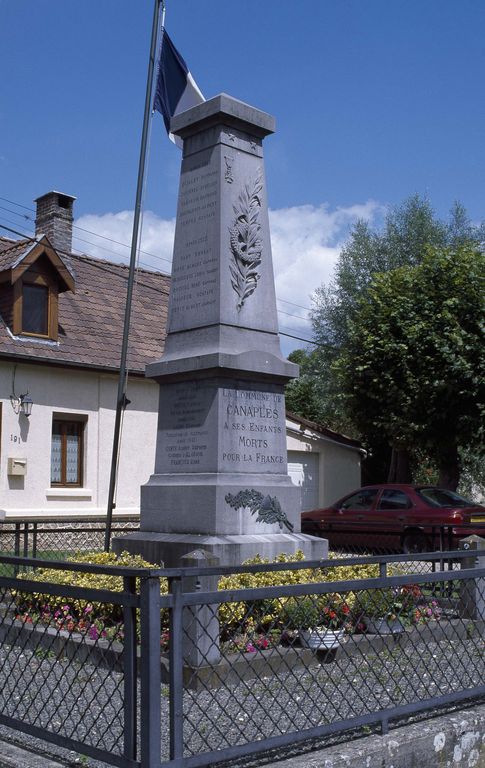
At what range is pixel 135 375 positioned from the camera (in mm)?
19469

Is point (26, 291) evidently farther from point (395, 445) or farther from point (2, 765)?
point (2, 765)

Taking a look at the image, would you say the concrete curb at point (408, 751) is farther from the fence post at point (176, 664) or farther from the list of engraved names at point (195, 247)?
the list of engraved names at point (195, 247)

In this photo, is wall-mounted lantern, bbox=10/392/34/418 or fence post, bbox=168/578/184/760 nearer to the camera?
fence post, bbox=168/578/184/760

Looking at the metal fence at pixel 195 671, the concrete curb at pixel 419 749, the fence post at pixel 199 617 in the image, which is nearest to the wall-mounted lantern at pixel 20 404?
the metal fence at pixel 195 671

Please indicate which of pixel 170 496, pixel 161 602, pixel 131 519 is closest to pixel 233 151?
pixel 170 496

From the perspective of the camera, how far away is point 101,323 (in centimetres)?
2039

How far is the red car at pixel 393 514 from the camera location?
15.7 metres

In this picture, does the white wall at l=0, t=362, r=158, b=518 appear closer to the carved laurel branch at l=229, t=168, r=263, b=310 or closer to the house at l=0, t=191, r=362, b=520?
the house at l=0, t=191, r=362, b=520

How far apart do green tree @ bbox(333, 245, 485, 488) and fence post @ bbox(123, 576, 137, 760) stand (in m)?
16.9

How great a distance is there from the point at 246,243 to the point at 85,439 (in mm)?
10940

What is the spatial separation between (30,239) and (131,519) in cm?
616

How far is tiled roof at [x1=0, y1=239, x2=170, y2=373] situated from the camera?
1814 centimetres

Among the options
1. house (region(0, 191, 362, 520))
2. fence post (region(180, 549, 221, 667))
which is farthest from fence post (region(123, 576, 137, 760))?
house (region(0, 191, 362, 520))

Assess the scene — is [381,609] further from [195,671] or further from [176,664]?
[176,664]
